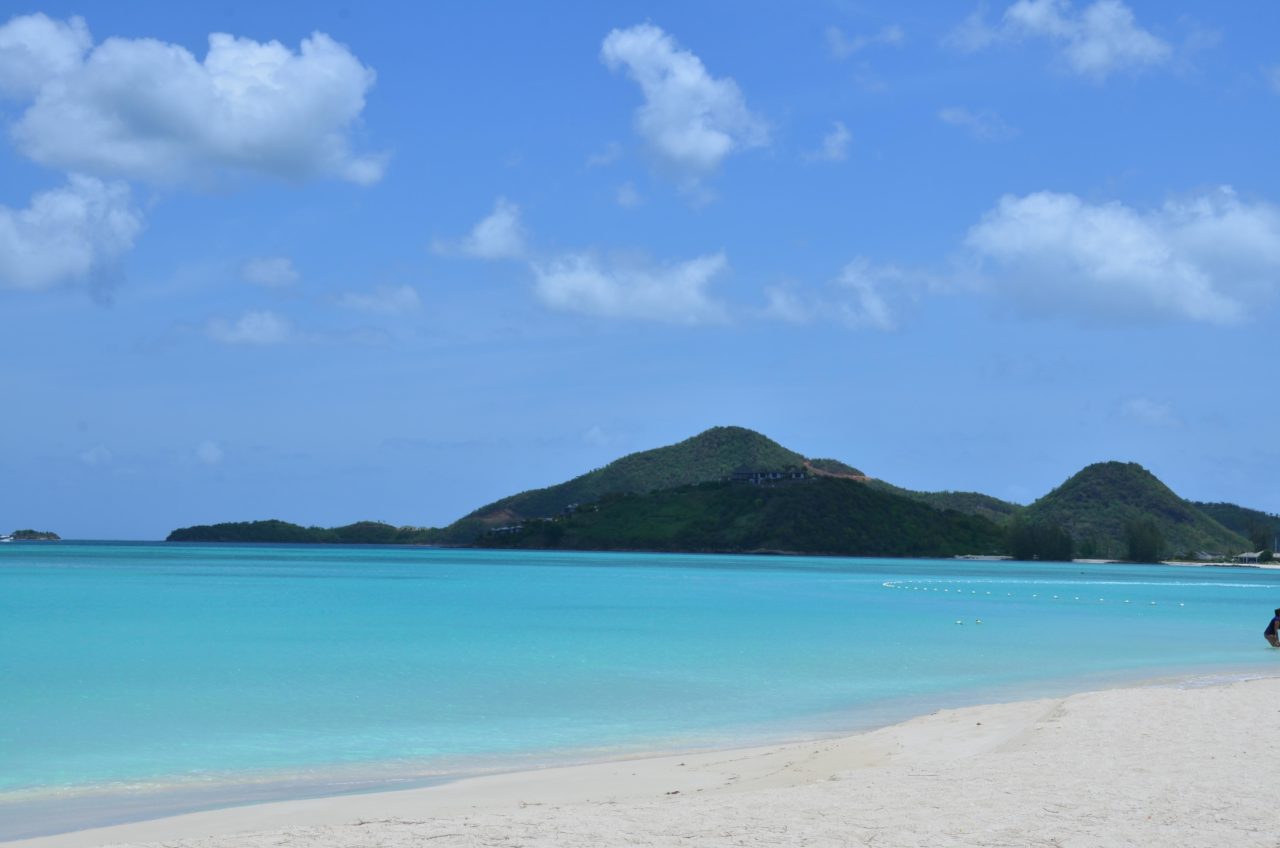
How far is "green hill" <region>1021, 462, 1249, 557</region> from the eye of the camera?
175 meters

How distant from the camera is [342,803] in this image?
421 inches

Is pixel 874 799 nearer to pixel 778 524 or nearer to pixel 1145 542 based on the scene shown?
pixel 778 524

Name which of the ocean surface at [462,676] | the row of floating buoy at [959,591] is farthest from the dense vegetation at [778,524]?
the ocean surface at [462,676]

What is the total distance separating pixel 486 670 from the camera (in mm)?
23312

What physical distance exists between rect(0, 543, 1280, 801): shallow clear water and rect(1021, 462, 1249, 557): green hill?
13298 cm

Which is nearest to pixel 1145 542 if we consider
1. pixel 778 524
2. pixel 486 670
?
pixel 778 524

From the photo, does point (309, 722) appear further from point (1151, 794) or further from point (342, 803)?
point (1151, 794)

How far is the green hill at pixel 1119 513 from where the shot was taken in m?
175

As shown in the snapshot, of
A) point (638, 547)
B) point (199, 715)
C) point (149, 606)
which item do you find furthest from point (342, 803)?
point (638, 547)

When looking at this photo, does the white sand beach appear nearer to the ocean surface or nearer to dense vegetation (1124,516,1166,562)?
the ocean surface

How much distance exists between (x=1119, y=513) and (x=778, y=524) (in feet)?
198

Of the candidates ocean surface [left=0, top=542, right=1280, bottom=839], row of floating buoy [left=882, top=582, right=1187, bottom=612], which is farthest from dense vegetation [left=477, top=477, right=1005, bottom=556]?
ocean surface [left=0, top=542, right=1280, bottom=839]

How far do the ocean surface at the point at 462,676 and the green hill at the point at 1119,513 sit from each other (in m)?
136

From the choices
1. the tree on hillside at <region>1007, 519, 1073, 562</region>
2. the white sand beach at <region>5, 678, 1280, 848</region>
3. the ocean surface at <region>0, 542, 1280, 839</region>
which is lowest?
the ocean surface at <region>0, 542, 1280, 839</region>
